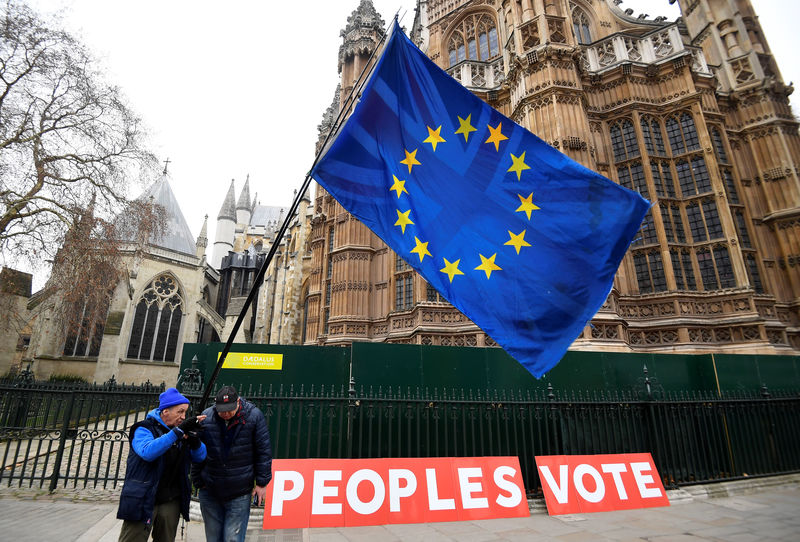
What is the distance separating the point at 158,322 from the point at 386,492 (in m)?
28.5

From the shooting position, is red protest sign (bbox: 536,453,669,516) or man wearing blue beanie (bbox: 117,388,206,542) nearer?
man wearing blue beanie (bbox: 117,388,206,542)

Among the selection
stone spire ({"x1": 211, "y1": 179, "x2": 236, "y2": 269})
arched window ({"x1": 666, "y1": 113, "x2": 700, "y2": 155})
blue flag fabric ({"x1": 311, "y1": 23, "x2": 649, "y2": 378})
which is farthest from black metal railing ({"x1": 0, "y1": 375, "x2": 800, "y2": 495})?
stone spire ({"x1": 211, "y1": 179, "x2": 236, "y2": 269})

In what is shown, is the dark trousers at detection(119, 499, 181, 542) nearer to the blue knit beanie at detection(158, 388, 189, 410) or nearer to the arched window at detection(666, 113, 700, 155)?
the blue knit beanie at detection(158, 388, 189, 410)

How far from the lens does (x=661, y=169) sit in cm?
1467

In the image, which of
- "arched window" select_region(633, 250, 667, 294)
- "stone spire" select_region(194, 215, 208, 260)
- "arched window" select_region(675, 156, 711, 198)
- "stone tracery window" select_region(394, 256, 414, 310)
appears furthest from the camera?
"stone spire" select_region(194, 215, 208, 260)

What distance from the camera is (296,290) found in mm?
25109

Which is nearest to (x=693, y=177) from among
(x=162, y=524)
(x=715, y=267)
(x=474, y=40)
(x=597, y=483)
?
(x=715, y=267)

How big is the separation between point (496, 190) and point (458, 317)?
10.6 meters

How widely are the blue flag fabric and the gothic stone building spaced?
309 inches

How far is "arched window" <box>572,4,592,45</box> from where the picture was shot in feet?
57.5

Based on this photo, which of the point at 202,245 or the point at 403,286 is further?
the point at 202,245

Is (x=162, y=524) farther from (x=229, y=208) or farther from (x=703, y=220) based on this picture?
(x=229, y=208)

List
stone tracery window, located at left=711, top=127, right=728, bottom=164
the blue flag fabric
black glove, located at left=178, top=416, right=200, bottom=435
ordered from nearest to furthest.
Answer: black glove, located at left=178, top=416, right=200, bottom=435 → the blue flag fabric → stone tracery window, located at left=711, top=127, right=728, bottom=164

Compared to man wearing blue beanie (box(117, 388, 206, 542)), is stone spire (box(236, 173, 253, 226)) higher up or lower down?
higher up
